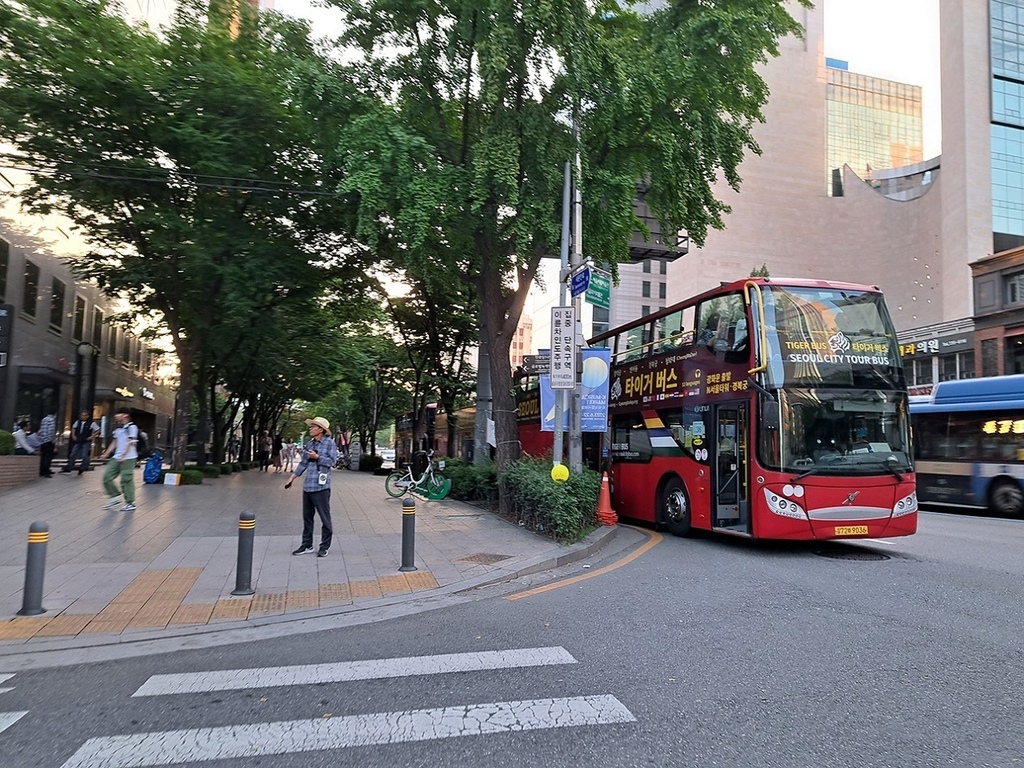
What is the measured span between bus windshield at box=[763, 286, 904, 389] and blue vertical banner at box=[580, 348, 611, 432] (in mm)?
3957

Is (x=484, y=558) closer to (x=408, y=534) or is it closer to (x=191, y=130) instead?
(x=408, y=534)

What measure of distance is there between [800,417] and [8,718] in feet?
29.6

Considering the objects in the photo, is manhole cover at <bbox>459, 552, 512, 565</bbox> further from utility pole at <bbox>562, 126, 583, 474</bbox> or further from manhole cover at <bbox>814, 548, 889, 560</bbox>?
manhole cover at <bbox>814, 548, 889, 560</bbox>

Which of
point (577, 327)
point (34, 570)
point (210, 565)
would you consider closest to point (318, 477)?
point (210, 565)

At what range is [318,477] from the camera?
9.03m

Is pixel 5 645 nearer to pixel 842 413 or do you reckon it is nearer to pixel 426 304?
pixel 842 413

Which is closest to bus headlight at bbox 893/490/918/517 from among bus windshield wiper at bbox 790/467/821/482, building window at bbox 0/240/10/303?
bus windshield wiper at bbox 790/467/821/482

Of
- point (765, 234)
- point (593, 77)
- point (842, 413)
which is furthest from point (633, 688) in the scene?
point (765, 234)

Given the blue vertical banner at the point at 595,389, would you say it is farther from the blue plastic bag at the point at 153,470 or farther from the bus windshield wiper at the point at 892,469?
the blue plastic bag at the point at 153,470

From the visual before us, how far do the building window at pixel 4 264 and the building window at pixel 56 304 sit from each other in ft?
12.3

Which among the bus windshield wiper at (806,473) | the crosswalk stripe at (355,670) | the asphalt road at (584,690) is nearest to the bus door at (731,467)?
the bus windshield wiper at (806,473)

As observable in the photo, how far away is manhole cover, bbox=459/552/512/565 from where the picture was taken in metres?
9.08

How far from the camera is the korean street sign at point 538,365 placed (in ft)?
51.5

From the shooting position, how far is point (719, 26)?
12.0 metres
